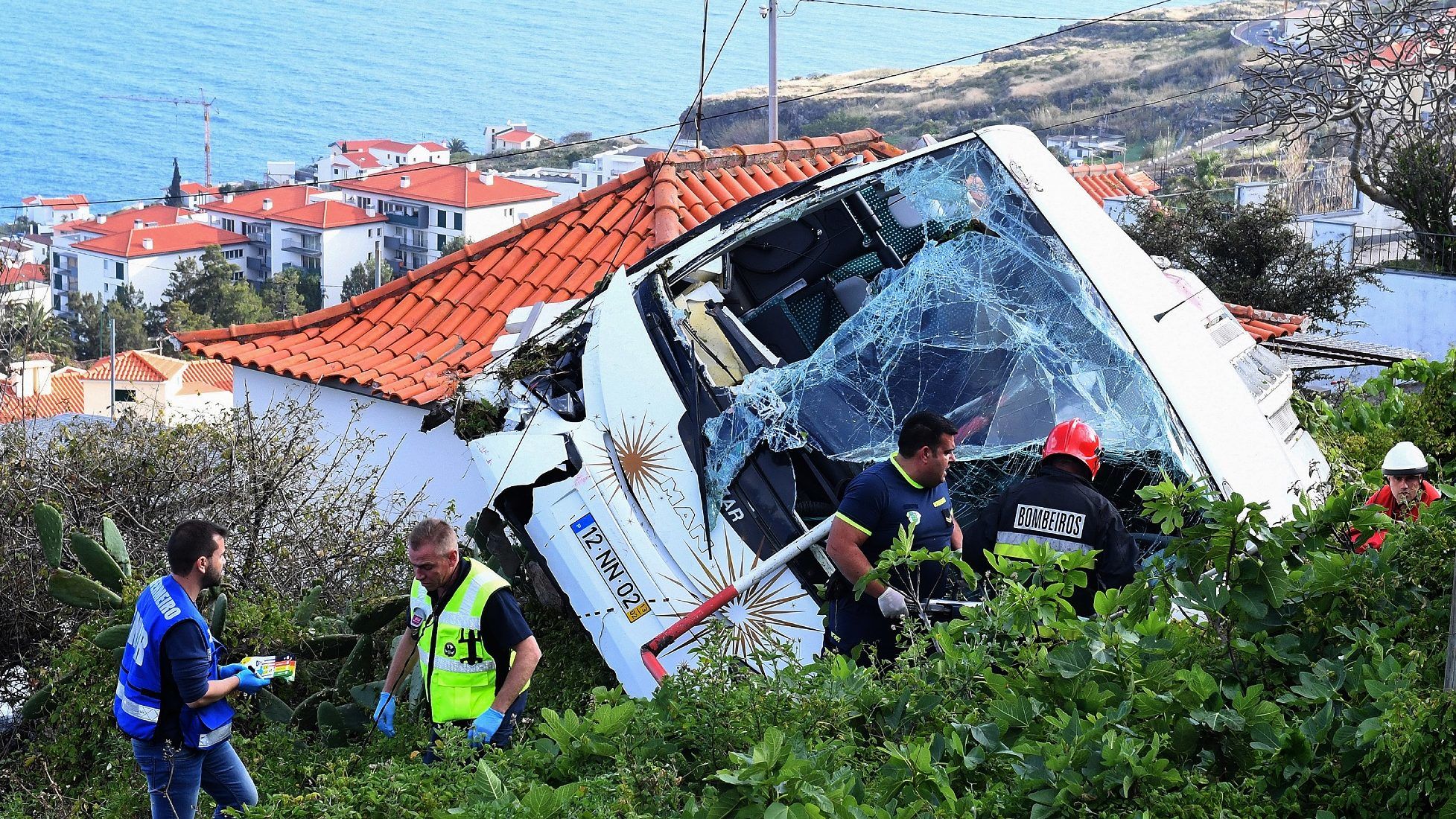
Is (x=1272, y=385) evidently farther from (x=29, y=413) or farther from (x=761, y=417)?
(x=29, y=413)

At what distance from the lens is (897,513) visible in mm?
4773

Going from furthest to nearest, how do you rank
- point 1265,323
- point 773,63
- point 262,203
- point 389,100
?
point 389,100 → point 262,203 → point 773,63 → point 1265,323

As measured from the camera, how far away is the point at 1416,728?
2570 mm

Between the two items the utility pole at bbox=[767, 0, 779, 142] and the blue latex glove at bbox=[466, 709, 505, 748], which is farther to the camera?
the utility pole at bbox=[767, 0, 779, 142]

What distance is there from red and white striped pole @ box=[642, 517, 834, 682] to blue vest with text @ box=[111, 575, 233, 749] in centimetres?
167

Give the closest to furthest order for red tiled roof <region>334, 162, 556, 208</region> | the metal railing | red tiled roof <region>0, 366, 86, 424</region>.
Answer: red tiled roof <region>0, 366, 86, 424</region> → the metal railing → red tiled roof <region>334, 162, 556, 208</region>

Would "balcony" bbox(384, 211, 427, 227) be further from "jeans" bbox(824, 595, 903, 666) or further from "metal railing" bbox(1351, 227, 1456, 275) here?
"jeans" bbox(824, 595, 903, 666)

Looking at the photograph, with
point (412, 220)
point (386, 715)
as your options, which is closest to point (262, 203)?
point (412, 220)

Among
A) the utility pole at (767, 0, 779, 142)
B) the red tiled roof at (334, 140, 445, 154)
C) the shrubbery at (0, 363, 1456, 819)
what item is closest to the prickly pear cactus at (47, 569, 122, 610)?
the shrubbery at (0, 363, 1456, 819)

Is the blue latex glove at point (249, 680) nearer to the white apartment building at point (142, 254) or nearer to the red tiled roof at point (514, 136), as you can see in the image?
the white apartment building at point (142, 254)

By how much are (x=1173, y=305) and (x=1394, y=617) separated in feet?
8.96

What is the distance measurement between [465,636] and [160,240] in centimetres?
11211

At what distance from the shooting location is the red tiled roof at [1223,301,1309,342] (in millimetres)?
11633

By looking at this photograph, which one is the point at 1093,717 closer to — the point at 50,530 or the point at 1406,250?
the point at 50,530
